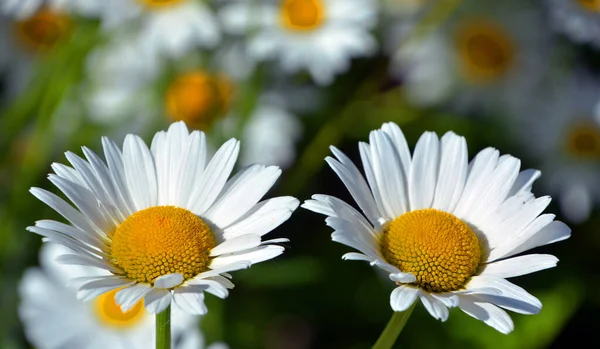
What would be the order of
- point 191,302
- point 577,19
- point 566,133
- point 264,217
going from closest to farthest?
1. point 191,302
2. point 264,217
3. point 577,19
4. point 566,133

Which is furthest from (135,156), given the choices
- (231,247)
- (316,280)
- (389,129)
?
(316,280)

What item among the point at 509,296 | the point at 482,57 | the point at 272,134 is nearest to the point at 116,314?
the point at 272,134

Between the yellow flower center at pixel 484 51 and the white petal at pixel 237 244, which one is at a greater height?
the yellow flower center at pixel 484 51

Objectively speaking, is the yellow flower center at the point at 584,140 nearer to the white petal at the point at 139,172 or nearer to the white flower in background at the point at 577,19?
the white flower in background at the point at 577,19

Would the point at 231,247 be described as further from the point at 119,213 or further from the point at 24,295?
the point at 24,295

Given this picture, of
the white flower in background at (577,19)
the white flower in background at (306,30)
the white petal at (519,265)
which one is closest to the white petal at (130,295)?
the white petal at (519,265)

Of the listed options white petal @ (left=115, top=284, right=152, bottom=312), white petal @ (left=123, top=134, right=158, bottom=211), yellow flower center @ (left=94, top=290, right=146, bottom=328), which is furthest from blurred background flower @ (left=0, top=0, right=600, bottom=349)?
white petal @ (left=115, top=284, right=152, bottom=312)

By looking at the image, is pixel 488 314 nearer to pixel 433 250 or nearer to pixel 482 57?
pixel 433 250
